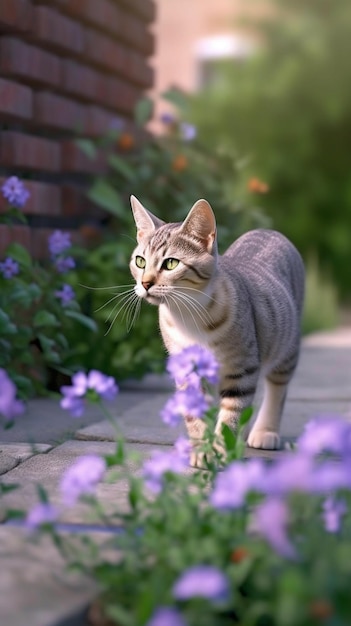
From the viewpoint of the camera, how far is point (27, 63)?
14.0ft

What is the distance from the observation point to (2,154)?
408 cm

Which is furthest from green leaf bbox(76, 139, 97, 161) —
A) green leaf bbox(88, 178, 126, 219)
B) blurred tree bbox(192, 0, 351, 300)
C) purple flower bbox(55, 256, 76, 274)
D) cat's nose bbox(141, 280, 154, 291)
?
blurred tree bbox(192, 0, 351, 300)

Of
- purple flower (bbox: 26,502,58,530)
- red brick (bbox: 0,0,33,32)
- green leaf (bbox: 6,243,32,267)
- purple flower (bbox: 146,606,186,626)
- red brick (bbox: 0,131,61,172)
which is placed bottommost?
purple flower (bbox: 146,606,186,626)

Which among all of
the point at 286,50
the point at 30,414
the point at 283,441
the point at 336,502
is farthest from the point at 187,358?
the point at 286,50

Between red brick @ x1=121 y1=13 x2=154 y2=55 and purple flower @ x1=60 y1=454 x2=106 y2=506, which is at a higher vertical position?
red brick @ x1=121 y1=13 x2=154 y2=55

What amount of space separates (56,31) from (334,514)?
135 inches

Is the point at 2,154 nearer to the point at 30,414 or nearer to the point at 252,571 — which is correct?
the point at 30,414

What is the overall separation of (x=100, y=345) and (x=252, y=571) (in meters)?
2.89

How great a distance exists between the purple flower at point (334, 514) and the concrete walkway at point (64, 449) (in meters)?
0.45

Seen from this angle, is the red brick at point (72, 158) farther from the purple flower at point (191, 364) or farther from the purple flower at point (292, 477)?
the purple flower at point (292, 477)

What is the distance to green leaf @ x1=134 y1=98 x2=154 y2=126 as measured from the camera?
549 centimetres

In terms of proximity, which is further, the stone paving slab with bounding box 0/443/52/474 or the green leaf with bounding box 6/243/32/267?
the green leaf with bounding box 6/243/32/267

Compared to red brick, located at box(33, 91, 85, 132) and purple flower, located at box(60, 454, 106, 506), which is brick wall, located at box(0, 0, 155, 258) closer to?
red brick, located at box(33, 91, 85, 132)

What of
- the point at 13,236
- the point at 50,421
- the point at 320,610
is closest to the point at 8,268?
the point at 13,236
